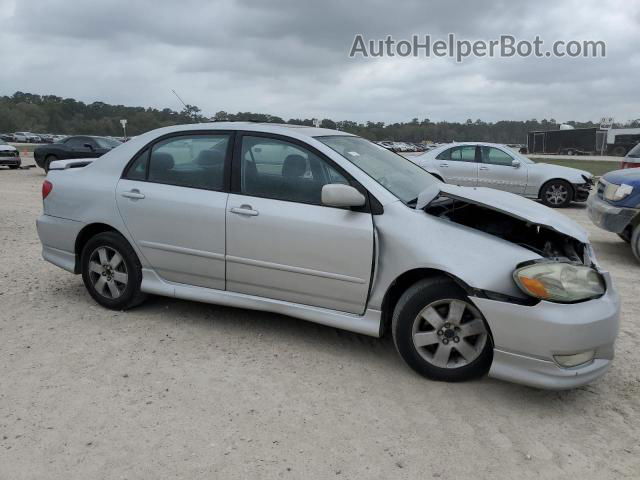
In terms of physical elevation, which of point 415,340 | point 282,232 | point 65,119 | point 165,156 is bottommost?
point 415,340

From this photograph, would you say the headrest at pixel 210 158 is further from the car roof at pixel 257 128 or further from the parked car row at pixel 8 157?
the parked car row at pixel 8 157

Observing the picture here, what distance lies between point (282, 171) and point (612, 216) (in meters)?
4.89

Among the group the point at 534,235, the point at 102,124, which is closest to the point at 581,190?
the point at 534,235

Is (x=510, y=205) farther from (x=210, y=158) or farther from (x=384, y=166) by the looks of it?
(x=210, y=158)

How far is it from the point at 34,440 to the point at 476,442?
2304mm

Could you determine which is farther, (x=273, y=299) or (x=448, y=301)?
(x=273, y=299)

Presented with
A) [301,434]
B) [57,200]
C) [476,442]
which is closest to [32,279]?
[57,200]

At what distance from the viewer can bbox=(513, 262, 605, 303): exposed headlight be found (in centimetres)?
304

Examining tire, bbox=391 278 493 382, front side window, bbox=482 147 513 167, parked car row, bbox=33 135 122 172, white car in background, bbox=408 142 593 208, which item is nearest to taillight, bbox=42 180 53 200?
tire, bbox=391 278 493 382

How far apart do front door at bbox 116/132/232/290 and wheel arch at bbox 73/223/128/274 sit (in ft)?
0.95

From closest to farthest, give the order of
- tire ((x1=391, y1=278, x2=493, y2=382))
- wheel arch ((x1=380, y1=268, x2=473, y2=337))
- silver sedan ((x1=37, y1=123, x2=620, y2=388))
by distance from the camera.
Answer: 1. silver sedan ((x1=37, y1=123, x2=620, y2=388))
2. tire ((x1=391, y1=278, x2=493, y2=382))
3. wheel arch ((x1=380, y1=268, x2=473, y2=337))

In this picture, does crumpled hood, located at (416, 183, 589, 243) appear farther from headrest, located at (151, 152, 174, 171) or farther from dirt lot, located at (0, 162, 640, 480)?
headrest, located at (151, 152, 174, 171)

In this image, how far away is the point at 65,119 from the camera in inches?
3509

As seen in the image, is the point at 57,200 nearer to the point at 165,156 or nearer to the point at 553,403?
the point at 165,156
